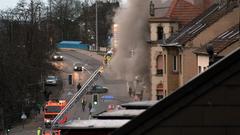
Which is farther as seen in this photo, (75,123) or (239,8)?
(239,8)

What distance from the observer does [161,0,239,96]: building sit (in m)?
32.2

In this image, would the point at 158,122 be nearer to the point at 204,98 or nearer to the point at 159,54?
the point at 204,98

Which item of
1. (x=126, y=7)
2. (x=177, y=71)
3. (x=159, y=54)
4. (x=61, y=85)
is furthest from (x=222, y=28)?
(x=61, y=85)

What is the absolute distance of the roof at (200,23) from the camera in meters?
33.0

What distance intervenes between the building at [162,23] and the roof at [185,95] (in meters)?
36.9

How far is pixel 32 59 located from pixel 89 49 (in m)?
56.1

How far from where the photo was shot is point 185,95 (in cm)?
566

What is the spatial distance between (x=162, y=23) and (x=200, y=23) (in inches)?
314

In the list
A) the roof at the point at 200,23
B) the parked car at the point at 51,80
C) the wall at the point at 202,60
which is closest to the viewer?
the wall at the point at 202,60

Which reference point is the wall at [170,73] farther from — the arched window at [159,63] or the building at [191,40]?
the arched window at [159,63]

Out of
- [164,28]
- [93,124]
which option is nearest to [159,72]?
[164,28]

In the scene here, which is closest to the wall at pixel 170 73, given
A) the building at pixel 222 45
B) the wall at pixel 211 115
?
the building at pixel 222 45

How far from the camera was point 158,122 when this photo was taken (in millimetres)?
5703

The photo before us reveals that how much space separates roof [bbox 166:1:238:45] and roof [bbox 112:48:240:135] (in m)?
26.7
